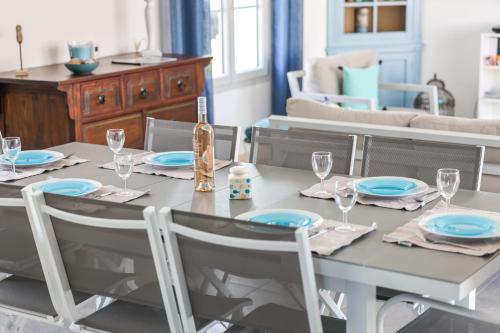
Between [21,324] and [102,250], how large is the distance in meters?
0.78

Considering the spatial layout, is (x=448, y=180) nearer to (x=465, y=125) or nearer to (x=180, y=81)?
(x=465, y=125)

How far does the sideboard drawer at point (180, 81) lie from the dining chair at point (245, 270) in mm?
3143

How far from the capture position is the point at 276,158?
12.3ft

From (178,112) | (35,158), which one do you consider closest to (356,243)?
(35,158)

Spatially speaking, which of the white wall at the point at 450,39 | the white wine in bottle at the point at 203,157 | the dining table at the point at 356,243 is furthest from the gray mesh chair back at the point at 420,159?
the white wall at the point at 450,39

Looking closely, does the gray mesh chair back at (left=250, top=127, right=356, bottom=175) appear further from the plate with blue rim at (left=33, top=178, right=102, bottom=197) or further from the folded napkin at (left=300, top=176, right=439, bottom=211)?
the plate with blue rim at (left=33, top=178, right=102, bottom=197)

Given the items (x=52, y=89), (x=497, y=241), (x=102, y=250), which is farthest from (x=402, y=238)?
(x=52, y=89)

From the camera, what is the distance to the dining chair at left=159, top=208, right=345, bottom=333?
2.28 meters

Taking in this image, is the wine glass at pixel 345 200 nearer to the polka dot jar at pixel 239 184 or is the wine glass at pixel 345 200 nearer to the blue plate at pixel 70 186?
the polka dot jar at pixel 239 184

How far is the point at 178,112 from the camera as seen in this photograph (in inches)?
225

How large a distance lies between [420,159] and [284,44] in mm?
4260

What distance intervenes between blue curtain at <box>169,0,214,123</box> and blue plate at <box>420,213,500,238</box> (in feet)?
12.6

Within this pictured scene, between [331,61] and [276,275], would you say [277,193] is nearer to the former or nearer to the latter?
[276,275]

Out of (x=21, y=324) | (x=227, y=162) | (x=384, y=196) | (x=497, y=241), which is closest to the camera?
(x=497, y=241)
